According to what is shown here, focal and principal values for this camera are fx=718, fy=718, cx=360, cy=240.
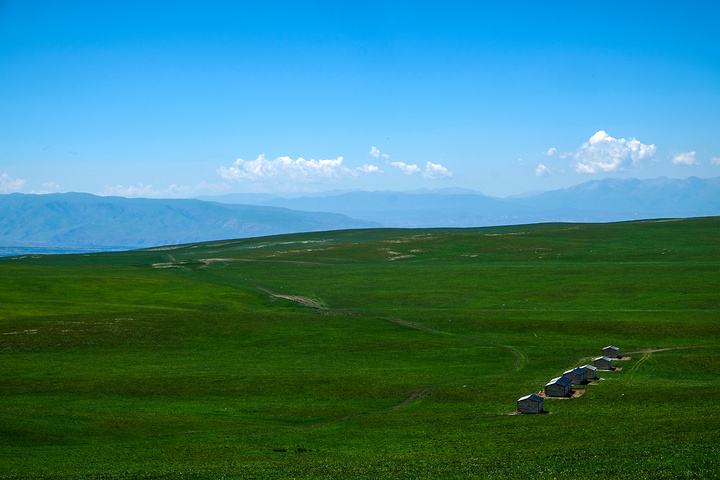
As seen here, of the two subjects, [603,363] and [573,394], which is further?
[603,363]

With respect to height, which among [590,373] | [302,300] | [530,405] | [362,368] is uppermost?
[302,300]

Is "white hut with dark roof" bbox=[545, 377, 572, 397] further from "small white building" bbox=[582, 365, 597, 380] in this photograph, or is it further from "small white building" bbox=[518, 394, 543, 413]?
"small white building" bbox=[518, 394, 543, 413]

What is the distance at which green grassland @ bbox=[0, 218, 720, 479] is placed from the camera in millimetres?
37188

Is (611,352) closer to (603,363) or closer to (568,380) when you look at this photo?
(603,363)

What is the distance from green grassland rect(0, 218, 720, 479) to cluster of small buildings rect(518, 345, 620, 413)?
1.35 m

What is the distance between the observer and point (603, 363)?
63406 millimetres

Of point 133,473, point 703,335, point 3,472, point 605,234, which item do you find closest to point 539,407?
point 133,473

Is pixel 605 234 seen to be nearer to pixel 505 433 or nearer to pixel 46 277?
pixel 46 277

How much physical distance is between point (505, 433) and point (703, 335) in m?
44.3

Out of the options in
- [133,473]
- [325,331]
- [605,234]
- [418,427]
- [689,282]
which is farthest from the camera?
[605,234]

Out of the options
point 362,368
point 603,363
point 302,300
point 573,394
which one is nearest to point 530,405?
point 573,394

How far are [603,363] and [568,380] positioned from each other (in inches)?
400

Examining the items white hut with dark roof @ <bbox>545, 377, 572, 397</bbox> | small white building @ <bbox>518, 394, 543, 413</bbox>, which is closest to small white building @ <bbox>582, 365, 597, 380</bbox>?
white hut with dark roof @ <bbox>545, 377, 572, 397</bbox>

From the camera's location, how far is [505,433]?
139 ft
